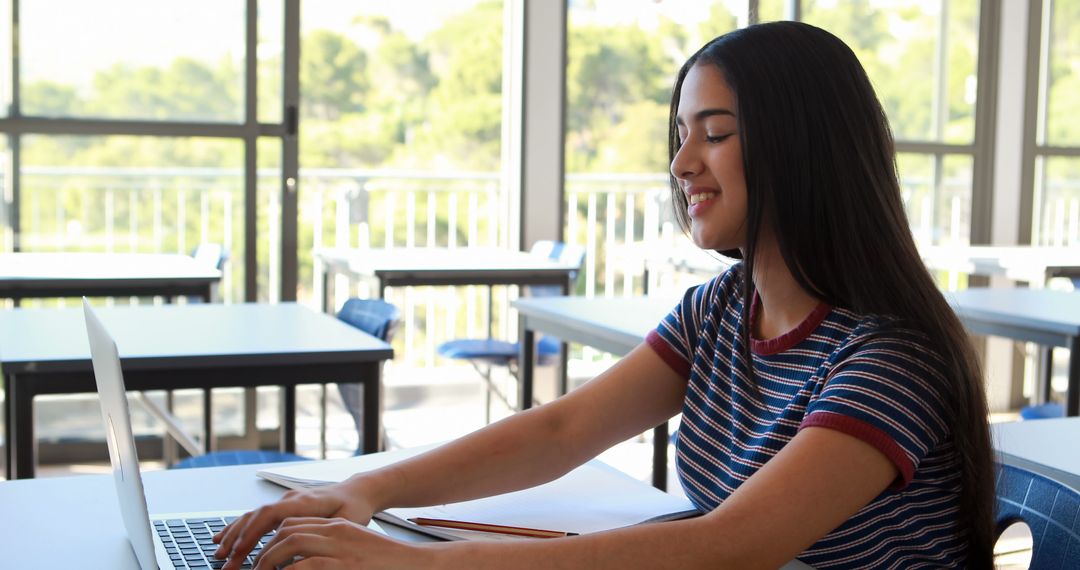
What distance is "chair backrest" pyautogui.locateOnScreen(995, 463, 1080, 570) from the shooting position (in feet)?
3.72

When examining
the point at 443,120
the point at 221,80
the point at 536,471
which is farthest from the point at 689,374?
the point at 443,120

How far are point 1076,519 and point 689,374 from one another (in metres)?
0.48

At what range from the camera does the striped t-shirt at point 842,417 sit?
1078 mm

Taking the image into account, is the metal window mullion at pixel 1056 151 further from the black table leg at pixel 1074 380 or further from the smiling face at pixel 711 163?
the smiling face at pixel 711 163

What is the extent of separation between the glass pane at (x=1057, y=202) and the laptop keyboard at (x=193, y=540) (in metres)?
5.47

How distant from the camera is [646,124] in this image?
548 cm

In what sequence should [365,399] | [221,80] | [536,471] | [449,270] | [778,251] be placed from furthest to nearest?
[221,80] < [449,270] < [365,399] < [536,471] < [778,251]

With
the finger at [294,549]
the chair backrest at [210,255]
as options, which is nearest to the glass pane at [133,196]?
the chair backrest at [210,255]

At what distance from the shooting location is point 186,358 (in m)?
2.24

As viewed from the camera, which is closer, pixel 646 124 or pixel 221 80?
pixel 221 80

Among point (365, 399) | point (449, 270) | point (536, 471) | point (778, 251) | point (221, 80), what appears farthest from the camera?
point (221, 80)

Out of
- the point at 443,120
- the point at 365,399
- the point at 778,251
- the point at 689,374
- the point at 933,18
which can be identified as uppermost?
the point at 933,18

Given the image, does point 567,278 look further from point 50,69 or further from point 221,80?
point 50,69

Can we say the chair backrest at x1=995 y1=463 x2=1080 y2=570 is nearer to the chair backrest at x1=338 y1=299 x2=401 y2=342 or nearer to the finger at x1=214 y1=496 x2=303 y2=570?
the finger at x1=214 y1=496 x2=303 y2=570
